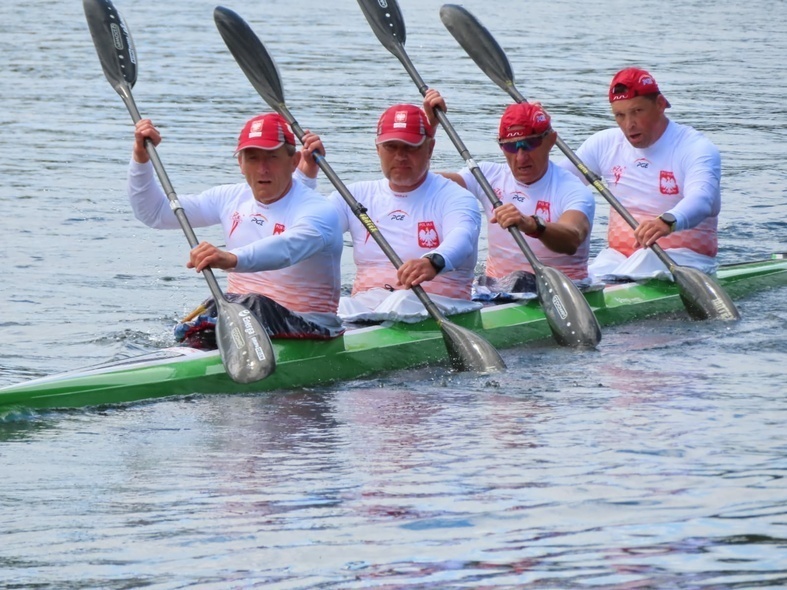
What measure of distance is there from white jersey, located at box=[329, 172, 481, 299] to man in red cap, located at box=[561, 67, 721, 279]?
6.54 ft

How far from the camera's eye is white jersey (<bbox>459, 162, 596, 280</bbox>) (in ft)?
35.4

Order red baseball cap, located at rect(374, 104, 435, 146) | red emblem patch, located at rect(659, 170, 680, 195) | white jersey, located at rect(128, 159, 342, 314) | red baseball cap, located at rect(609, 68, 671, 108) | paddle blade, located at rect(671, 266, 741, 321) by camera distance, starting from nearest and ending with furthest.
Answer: white jersey, located at rect(128, 159, 342, 314) → red baseball cap, located at rect(374, 104, 435, 146) → paddle blade, located at rect(671, 266, 741, 321) → red baseball cap, located at rect(609, 68, 671, 108) → red emblem patch, located at rect(659, 170, 680, 195)

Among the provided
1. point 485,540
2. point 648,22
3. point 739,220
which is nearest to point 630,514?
point 485,540

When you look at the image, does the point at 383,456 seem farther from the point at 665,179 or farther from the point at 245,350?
the point at 665,179

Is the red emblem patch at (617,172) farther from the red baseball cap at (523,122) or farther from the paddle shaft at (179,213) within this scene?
the paddle shaft at (179,213)

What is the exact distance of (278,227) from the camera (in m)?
9.04

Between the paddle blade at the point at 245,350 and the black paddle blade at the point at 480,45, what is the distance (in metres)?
5.12

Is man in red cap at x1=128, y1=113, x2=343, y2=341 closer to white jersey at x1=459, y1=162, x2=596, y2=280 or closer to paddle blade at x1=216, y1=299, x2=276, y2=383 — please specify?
paddle blade at x1=216, y1=299, x2=276, y2=383

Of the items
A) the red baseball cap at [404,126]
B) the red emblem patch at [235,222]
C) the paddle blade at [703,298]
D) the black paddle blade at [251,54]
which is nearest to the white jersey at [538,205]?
the paddle blade at [703,298]

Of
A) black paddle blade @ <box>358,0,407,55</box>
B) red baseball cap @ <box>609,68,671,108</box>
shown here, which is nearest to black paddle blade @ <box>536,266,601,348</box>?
red baseball cap @ <box>609,68,671,108</box>

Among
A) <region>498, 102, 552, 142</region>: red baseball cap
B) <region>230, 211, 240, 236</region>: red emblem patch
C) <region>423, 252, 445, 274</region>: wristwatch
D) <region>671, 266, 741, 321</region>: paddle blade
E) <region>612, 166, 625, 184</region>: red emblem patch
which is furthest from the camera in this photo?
<region>612, 166, 625, 184</region>: red emblem patch

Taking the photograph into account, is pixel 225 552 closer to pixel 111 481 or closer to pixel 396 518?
pixel 396 518

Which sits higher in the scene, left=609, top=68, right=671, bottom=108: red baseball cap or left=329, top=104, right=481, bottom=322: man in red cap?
left=609, top=68, right=671, bottom=108: red baseball cap

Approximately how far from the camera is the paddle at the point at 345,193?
945 cm
